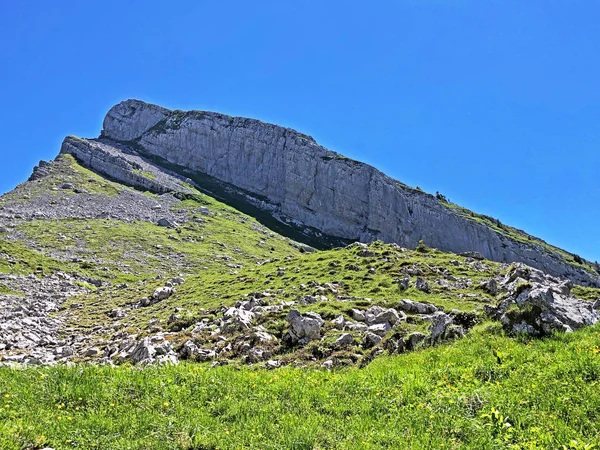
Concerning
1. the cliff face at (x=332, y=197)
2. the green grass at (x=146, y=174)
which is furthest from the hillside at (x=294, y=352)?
the cliff face at (x=332, y=197)

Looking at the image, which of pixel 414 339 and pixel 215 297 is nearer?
pixel 414 339

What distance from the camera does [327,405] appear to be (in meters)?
9.98

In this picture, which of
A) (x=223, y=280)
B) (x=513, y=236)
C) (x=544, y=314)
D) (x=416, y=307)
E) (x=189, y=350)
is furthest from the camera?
(x=513, y=236)

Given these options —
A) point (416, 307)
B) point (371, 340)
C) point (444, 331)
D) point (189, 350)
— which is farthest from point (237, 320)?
point (444, 331)

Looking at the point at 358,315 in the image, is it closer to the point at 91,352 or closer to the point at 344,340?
the point at 344,340

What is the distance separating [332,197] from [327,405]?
17138cm

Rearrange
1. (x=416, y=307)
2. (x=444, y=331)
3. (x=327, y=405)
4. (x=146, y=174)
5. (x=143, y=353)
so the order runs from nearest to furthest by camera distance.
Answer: (x=327, y=405) → (x=444, y=331) → (x=143, y=353) → (x=416, y=307) → (x=146, y=174)

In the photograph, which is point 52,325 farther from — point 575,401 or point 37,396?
point 575,401

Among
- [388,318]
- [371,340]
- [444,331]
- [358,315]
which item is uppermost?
[388,318]

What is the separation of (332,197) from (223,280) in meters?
138

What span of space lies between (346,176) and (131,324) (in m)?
159

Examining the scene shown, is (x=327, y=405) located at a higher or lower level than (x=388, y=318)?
lower

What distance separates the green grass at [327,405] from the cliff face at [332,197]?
5803 inches

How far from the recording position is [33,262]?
53.5m
